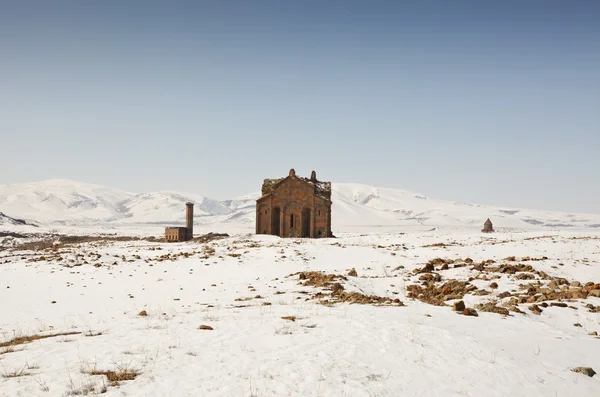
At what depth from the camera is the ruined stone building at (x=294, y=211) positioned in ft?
152

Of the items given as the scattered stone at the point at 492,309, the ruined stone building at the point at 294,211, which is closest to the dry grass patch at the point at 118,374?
the scattered stone at the point at 492,309

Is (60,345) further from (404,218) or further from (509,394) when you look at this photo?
(404,218)

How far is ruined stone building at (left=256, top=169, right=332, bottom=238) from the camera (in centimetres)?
4629

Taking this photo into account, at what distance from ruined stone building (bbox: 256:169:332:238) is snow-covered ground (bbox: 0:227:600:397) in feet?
91.9

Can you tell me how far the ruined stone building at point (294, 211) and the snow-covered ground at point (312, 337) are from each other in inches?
1102

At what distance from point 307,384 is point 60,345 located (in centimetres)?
498

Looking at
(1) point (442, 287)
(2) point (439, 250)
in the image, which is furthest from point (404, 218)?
(1) point (442, 287)

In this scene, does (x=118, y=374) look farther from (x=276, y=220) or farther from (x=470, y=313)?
(x=276, y=220)

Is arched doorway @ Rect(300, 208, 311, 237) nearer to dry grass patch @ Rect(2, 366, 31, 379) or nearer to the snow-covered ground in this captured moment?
the snow-covered ground

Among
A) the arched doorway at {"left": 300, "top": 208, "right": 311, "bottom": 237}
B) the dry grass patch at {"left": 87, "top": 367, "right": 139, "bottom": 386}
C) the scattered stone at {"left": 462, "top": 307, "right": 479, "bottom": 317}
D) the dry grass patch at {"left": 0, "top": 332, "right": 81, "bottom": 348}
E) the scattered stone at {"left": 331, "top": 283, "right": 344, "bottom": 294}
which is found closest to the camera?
the dry grass patch at {"left": 87, "top": 367, "right": 139, "bottom": 386}

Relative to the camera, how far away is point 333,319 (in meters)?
9.32

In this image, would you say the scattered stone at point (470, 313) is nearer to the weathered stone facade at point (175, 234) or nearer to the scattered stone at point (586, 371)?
the scattered stone at point (586, 371)

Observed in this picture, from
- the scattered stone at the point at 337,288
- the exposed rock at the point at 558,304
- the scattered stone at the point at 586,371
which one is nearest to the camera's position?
the scattered stone at the point at 586,371

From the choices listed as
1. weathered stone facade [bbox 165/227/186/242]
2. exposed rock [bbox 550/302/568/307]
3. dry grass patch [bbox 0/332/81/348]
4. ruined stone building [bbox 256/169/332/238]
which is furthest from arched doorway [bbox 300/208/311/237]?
dry grass patch [bbox 0/332/81/348]
